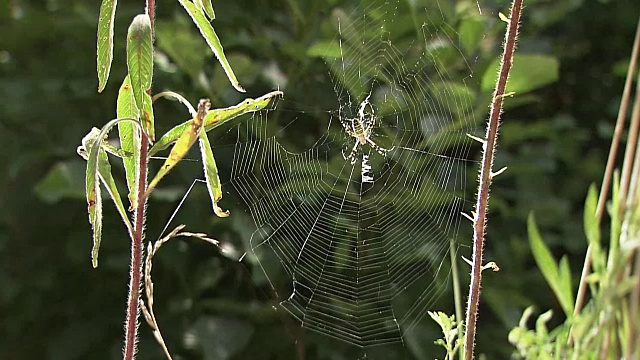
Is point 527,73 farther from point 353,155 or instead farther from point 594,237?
point 594,237

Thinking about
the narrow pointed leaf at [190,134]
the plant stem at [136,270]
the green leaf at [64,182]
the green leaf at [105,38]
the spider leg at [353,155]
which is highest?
the spider leg at [353,155]

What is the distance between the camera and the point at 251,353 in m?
1.47

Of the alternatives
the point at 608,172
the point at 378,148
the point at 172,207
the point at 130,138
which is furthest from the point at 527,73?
the point at 130,138

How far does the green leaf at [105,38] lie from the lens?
0.57 metres

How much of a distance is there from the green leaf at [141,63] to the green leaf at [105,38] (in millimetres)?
40

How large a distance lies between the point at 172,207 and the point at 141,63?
97 centimetres

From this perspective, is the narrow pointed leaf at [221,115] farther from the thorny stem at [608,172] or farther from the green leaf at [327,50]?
the green leaf at [327,50]

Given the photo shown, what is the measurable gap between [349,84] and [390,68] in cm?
13

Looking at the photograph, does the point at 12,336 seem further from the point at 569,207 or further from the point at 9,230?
the point at 569,207

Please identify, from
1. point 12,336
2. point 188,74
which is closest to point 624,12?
point 188,74

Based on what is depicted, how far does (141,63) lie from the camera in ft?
1.76

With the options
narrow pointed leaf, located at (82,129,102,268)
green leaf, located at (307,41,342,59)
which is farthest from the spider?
narrow pointed leaf, located at (82,129,102,268)

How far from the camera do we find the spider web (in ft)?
4.42

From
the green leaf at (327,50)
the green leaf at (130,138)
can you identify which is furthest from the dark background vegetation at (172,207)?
the green leaf at (130,138)
